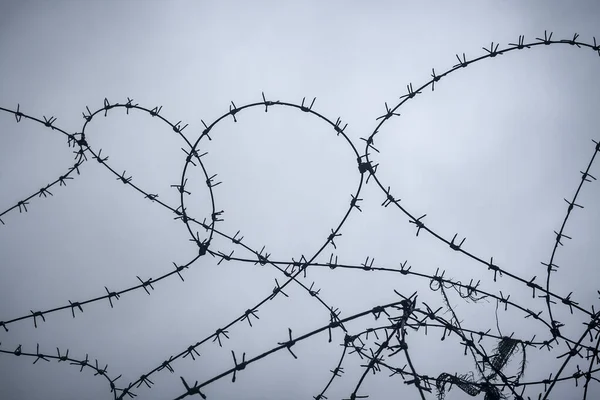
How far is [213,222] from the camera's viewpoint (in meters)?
4.88

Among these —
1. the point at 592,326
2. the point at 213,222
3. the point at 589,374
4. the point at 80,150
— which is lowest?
the point at 589,374

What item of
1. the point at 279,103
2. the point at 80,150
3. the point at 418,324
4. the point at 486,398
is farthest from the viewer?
the point at 486,398

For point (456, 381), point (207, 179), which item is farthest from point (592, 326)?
point (207, 179)

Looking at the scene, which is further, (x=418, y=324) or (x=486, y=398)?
(x=486, y=398)

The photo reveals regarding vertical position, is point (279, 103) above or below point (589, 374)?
above

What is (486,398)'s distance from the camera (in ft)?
20.9

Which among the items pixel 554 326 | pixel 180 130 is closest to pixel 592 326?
pixel 554 326

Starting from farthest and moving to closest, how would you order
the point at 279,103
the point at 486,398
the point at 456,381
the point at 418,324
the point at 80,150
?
1. the point at 486,398
2. the point at 80,150
3. the point at 456,381
4. the point at 279,103
5. the point at 418,324

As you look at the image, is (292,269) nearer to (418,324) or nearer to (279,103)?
(418,324)

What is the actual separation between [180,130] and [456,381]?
481cm

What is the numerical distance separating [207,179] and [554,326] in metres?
4.60

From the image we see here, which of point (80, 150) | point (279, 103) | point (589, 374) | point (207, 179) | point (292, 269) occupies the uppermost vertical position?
point (80, 150)

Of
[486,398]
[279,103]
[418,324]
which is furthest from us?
[486,398]

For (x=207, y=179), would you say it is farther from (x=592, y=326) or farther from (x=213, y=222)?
(x=592, y=326)
